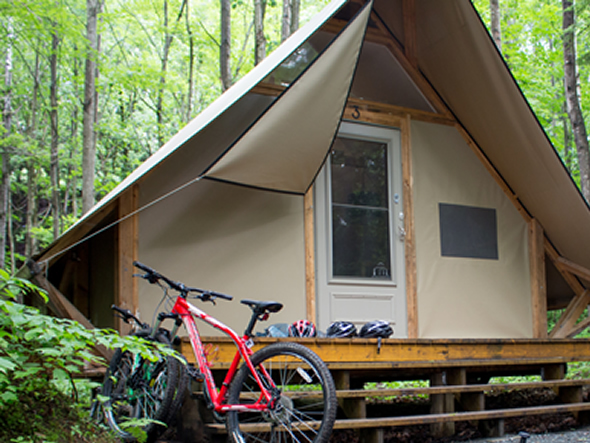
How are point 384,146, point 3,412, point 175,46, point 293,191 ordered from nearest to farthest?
point 3,412
point 293,191
point 384,146
point 175,46

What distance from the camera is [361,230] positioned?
468 centimetres

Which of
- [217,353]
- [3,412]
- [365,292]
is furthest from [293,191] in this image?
[3,412]

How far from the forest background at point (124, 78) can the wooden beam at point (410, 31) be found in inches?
124

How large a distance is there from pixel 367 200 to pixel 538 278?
2.04 meters

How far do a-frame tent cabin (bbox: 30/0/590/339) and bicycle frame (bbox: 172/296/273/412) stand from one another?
42.4 inches

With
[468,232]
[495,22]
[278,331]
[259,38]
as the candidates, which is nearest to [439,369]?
[278,331]

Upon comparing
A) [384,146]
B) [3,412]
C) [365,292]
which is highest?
[384,146]

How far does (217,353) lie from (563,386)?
2882 mm

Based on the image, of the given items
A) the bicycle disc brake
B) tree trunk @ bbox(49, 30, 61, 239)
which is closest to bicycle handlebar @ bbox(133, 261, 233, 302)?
the bicycle disc brake

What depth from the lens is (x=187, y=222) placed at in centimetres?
410

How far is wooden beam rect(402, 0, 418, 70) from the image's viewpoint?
4.86m

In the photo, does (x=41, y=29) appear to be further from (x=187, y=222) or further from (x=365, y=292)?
(x=365, y=292)

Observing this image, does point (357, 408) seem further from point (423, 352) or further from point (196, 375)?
point (196, 375)

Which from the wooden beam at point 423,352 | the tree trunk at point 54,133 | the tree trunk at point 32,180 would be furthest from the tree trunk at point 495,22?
the tree trunk at point 32,180
